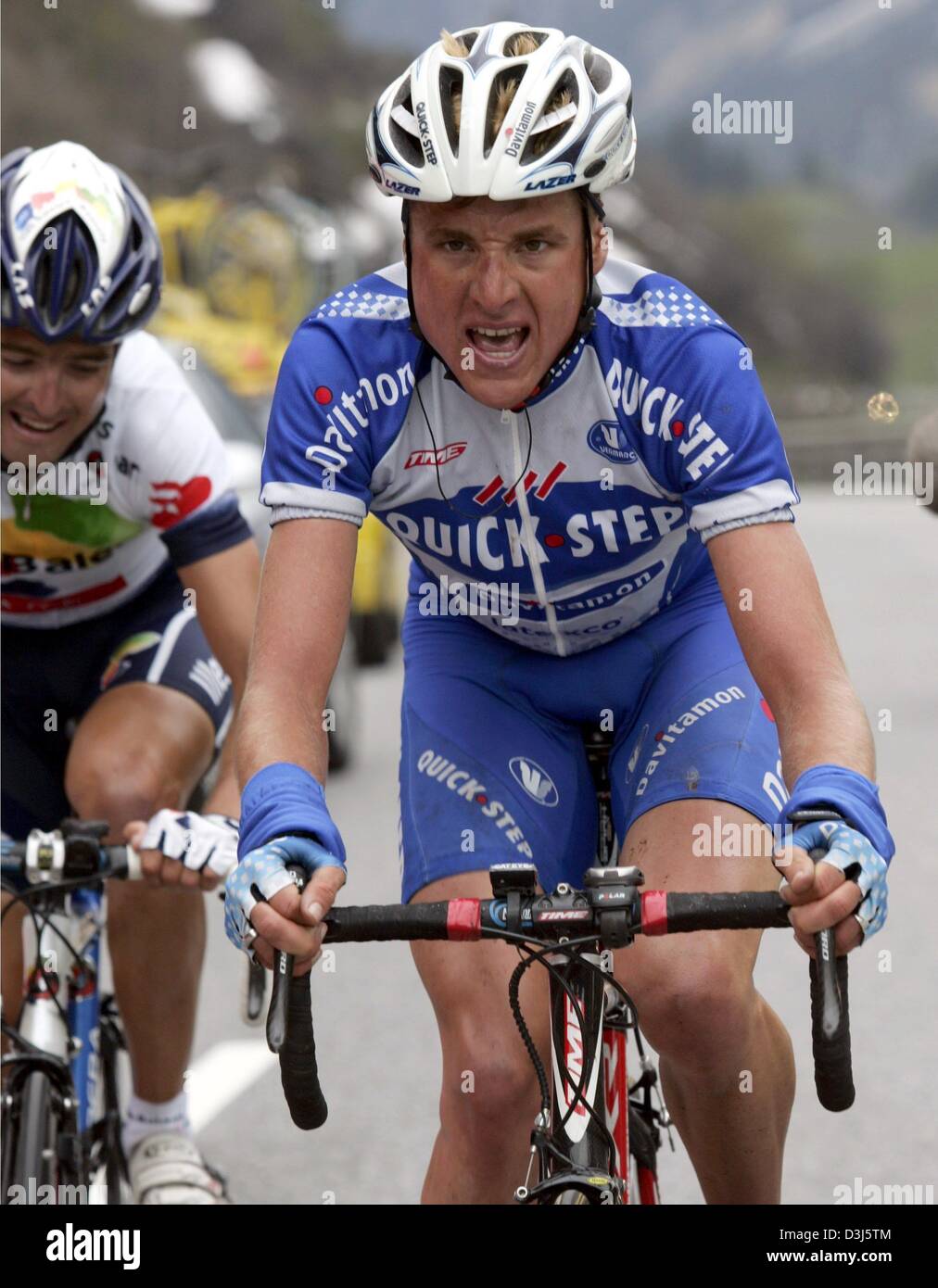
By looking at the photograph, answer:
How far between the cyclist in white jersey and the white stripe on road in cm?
123

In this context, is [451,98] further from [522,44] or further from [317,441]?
[317,441]

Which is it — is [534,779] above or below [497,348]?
below

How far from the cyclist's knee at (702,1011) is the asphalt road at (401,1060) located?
44.8 inches

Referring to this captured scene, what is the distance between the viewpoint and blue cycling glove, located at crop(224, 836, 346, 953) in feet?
9.20

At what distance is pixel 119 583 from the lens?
4.89 meters

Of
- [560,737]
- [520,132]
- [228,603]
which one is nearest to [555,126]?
[520,132]

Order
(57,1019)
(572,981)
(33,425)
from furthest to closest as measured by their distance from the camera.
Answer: (33,425) → (57,1019) → (572,981)

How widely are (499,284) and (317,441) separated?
41cm

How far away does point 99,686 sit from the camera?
4.86 m

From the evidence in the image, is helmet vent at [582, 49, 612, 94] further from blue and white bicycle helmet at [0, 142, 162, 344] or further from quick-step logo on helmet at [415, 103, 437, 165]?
blue and white bicycle helmet at [0, 142, 162, 344]
